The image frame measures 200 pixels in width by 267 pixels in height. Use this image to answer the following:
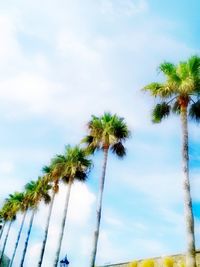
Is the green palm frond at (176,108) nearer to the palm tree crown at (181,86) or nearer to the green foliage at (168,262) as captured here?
the palm tree crown at (181,86)

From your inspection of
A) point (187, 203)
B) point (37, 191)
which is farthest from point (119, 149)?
point (37, 191)

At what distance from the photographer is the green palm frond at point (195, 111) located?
1942 centimetres

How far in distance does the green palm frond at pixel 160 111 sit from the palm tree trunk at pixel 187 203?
53.4 inches

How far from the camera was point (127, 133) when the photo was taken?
29594 mm

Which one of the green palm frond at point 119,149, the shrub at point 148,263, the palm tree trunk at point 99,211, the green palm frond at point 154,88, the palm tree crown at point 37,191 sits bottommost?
the shrub at point 148,263

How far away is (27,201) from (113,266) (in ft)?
92.6

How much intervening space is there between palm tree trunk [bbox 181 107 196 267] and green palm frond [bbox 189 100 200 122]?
83 centimetres

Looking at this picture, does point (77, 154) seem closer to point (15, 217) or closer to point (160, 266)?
point (160, 266)

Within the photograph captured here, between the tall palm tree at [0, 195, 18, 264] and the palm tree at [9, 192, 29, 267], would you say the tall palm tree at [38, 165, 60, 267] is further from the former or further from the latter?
the tall palm tree at [0, 195, 18, 264]

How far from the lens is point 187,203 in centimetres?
1628

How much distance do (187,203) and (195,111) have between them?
18.1ft

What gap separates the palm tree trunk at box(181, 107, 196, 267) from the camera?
15.0 metres

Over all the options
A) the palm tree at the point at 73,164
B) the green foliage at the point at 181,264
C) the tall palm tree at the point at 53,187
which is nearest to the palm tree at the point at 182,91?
the green foliage at the point at 181,264

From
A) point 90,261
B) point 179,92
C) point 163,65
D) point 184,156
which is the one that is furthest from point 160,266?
point 163,65
